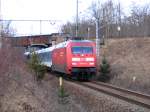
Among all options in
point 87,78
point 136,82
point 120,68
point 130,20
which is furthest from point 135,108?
point 130,20

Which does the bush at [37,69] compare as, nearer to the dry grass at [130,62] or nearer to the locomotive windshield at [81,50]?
the locomotive windshield at [81,50]

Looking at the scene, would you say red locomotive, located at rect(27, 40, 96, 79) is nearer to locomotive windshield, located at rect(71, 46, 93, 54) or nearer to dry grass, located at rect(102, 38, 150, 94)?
locomotive windshield, located at rect(71, 46, 93, 54)

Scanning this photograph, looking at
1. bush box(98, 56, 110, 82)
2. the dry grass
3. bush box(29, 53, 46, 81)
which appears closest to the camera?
the dry grass

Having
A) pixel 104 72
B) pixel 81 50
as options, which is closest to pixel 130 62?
pixel 104 72

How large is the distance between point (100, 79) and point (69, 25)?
6257 cm

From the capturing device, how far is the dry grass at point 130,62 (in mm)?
32375

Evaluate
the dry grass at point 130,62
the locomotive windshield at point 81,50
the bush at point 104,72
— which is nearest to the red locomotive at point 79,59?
the locomotive windshield at point 81,50

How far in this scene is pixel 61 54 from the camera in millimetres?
37500

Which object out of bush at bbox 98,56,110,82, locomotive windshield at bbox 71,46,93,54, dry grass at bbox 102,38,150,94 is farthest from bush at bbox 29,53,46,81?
bush at bbox 98,56,110,82

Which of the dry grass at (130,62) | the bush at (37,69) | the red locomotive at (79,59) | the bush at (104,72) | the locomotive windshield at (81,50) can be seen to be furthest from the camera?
the bush at (104,72)

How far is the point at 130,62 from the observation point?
43.5 m

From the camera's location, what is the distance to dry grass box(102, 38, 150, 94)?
32.4m

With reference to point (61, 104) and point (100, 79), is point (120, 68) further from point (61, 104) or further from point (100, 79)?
point (61, 104)

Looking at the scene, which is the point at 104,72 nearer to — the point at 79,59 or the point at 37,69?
the point at 79,59
